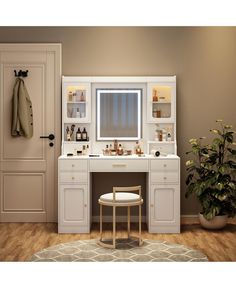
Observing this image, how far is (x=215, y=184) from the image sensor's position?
196 inches

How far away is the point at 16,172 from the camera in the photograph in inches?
218

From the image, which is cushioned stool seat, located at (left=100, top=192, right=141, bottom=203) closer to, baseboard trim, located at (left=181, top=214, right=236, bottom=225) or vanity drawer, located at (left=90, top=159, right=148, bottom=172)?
vanity drawer, located at (left=90, top=159, right=148, bottom=172)

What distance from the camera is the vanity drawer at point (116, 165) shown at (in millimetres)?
5012

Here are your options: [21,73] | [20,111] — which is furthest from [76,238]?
[21,73]

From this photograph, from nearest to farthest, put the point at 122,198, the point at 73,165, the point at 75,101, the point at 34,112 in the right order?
1. the point at 122,198
2. the point at 73,165
3. the point at 75,101
4. the point at 34,112

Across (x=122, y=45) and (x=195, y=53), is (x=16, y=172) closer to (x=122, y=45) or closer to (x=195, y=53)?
(x=122, y=45)

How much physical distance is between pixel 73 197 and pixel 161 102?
65.4 inches

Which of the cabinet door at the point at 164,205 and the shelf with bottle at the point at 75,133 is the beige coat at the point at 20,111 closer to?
the shelf with bottle at the point at 75,133

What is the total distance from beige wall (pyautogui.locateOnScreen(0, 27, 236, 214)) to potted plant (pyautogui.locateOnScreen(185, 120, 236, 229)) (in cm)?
61

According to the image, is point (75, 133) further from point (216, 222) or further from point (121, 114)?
point (216, 222)

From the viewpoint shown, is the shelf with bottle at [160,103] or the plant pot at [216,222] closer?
the plant pot at [216,222]

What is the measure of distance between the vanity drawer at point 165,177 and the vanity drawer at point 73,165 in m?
0.80

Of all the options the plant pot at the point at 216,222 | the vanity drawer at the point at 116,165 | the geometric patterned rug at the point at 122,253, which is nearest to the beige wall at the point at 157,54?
the vanity drawer at the point at 116,165
